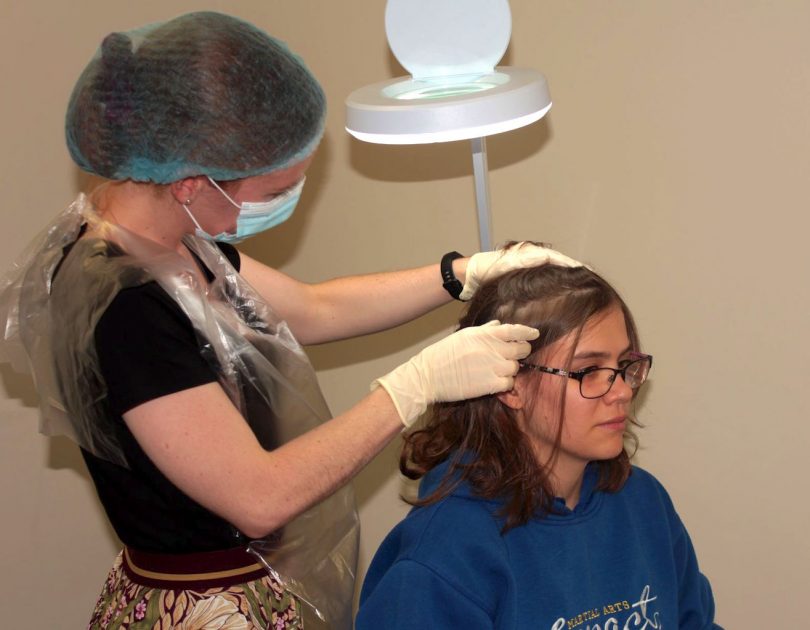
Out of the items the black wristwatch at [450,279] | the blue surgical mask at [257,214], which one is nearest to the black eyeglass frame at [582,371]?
the black wristwatch at [450,279]

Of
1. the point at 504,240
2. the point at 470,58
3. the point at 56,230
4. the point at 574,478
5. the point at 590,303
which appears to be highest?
the point at 470,58

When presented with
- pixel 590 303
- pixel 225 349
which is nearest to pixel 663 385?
pixel 590 303

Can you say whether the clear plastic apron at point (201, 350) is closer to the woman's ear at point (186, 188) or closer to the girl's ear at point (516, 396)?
the woman's ear at point (186, 188)

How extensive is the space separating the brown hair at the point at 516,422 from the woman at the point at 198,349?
54 millimetres

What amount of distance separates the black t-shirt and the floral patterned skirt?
2 centimetres

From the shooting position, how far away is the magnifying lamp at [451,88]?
1.44 m

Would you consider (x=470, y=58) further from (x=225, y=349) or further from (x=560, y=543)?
(x=560, y=543)

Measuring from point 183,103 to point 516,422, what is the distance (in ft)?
2.05

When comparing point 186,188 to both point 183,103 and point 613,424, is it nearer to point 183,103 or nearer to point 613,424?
point 183,103

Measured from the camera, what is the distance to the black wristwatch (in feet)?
5.54

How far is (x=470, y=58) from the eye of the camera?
1.60 m

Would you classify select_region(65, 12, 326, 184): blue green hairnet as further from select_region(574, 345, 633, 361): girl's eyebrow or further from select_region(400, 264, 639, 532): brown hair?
select_region(574, 345, 633, 361): girl's eyebrow

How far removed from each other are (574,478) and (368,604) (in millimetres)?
346

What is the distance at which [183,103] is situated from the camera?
51.8 inches
